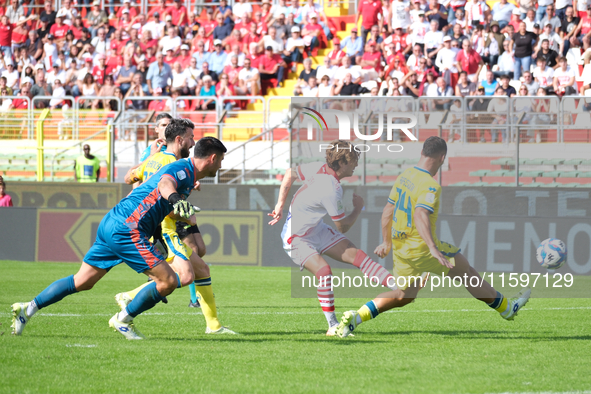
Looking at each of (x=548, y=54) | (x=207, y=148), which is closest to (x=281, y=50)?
(x=548, y=54)

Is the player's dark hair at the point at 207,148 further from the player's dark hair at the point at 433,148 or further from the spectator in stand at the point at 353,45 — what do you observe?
the spectator in stand at the point at 353,45

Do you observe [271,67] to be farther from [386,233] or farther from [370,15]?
[386,233]

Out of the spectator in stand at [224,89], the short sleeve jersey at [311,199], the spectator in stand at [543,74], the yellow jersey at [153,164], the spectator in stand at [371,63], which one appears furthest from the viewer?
the spectator in stand at [224,89]

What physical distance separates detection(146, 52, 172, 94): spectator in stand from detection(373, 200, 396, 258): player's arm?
1598 cm

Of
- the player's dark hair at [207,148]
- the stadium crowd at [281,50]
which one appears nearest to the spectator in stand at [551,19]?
the stadium crowd at [281,50]

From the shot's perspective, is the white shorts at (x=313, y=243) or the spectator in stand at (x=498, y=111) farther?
the spectator in stand at (x=498, y=111)

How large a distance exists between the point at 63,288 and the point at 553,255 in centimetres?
555

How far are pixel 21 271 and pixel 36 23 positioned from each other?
1542cm

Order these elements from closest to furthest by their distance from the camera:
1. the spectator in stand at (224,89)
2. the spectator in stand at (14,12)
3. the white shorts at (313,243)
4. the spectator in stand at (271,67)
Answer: the white shorts at (313,243), the spectator in stand at (224,89), the spectator in stand at (271,67), the spectator in stand at (14,12)

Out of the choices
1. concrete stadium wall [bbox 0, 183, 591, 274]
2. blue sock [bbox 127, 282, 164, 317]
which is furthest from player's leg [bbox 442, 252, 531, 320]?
concrete stadium wall [bbox 0, 183, 591, 274]

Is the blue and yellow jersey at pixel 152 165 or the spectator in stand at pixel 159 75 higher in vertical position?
the spectator in stand at pixel 159 75

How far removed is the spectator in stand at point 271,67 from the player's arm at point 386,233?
15.3m

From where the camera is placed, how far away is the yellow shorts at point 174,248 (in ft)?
24.1

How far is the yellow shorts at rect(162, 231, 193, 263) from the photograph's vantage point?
7.36 m
